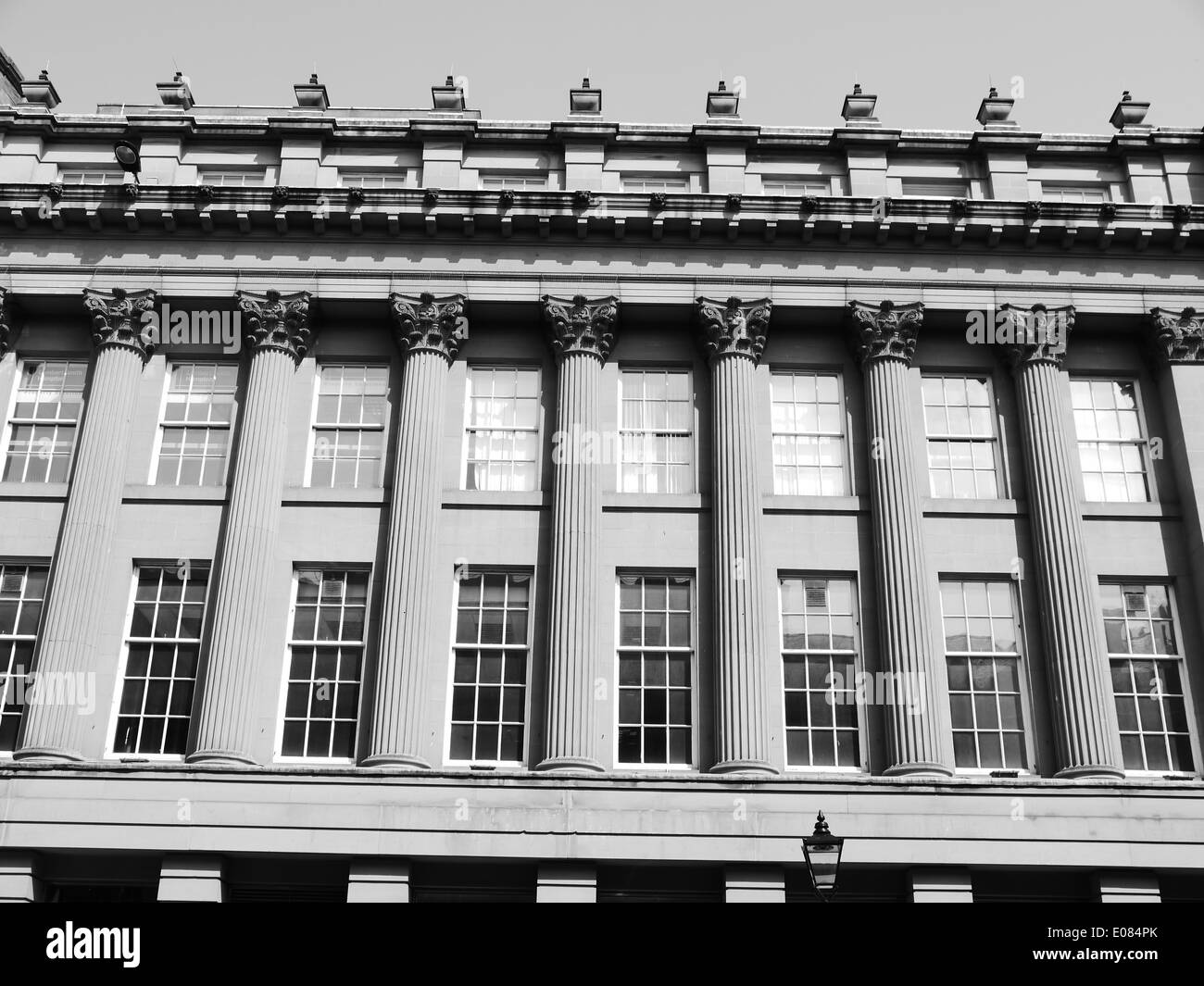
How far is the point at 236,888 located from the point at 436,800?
3.73 metres

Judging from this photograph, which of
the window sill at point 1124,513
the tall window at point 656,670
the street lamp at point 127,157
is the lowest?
the tall window at point 656,670

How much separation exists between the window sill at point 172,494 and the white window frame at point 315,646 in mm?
2068

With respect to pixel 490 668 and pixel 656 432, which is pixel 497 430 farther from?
pixel 490 668

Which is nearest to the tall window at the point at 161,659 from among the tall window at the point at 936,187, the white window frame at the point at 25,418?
the white window frame at the point at 25,418

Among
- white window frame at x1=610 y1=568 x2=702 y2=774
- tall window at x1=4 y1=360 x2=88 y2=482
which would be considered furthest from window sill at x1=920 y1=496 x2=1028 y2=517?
tall window at x1=4 y1=360 x2=88 y2=482

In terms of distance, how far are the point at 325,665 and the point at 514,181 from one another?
10.8 metres

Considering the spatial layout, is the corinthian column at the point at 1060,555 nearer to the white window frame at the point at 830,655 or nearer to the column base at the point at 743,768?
the white window frame at the point at 830,655

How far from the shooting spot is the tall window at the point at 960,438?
912 inches

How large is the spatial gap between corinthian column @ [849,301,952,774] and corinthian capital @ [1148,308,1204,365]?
4.63 m

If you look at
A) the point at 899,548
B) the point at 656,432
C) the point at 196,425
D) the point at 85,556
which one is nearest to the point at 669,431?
the point at 656,432

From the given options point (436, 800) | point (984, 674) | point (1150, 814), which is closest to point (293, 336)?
point (436, 800)

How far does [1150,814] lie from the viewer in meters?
19.7

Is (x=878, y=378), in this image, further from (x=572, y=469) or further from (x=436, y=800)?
(x=436, y=800)
